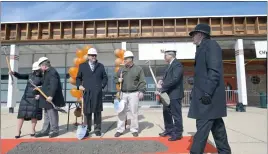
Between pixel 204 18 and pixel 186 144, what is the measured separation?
927 centimetres

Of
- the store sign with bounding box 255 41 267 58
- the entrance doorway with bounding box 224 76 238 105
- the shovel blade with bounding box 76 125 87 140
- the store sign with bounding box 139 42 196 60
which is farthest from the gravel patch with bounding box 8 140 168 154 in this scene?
the entrance doorway with bounding box 224 76 238 105

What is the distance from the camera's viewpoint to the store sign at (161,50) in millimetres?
10609

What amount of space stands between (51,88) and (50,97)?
8.5 inches

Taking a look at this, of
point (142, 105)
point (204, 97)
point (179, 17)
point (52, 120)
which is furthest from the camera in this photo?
point (142, 105)

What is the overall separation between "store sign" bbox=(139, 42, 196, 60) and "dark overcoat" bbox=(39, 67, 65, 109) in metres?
6.36

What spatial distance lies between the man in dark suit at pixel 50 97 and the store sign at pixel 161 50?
20.9 feet

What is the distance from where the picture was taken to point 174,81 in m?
4.20

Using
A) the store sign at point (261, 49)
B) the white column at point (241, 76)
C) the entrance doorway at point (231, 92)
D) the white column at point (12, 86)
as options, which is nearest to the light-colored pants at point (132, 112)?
the white column at point (241, 76)

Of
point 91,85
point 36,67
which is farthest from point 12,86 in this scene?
point 91,85

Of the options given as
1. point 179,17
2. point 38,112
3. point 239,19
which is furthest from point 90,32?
point 239,19

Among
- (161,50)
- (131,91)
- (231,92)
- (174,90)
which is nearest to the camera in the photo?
(174,90)

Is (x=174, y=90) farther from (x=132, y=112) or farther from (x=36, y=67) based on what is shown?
(x=36, y=67)

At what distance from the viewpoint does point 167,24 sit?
451 inches

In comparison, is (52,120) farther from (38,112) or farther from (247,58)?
(247,58)
